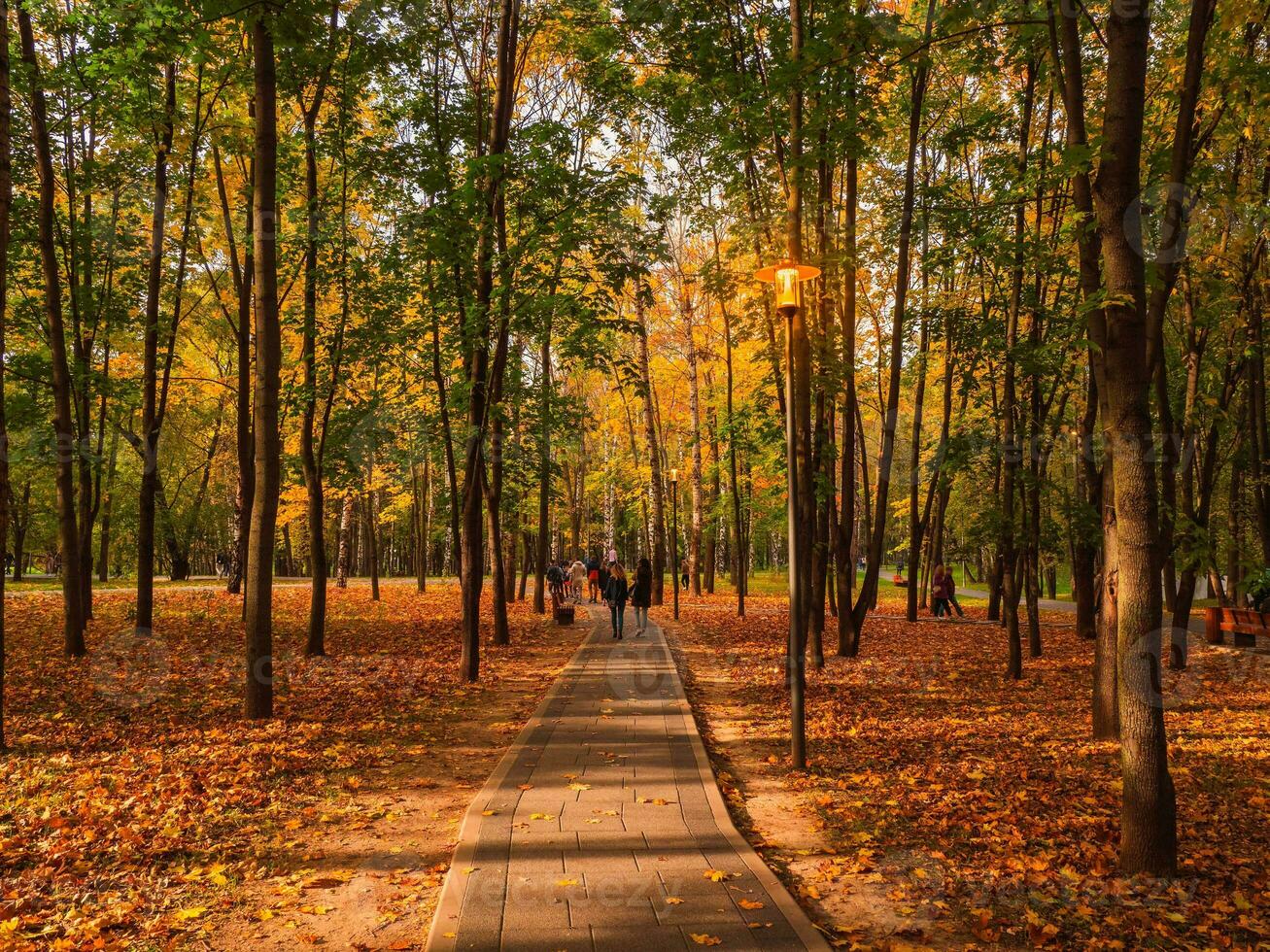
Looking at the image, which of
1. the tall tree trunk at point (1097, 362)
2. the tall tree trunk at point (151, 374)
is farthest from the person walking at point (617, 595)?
the tall tree trunk at point (1097, 362)

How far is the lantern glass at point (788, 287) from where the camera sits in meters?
7.14

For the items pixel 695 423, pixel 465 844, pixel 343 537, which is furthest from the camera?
pixel 343 537

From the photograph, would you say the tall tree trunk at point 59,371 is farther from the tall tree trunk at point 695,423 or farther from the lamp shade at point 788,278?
the tall tree trunk at point 695,423

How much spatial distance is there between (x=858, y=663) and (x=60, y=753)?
36.4 ft

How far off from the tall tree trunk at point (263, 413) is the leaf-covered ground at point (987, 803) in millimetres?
5110

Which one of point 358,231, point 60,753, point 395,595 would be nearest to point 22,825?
point 60,753

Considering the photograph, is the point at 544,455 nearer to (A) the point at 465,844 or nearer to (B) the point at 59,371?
(B) the point at 59,371

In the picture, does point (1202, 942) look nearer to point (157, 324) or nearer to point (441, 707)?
point (441, 707)

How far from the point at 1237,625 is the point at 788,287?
12.7 m

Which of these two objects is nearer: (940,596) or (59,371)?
(59,371)

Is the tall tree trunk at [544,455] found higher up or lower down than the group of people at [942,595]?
higher up

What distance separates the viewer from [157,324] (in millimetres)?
13125

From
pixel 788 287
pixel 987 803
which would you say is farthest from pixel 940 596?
pixel 788 287

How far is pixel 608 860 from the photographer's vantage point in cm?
475
